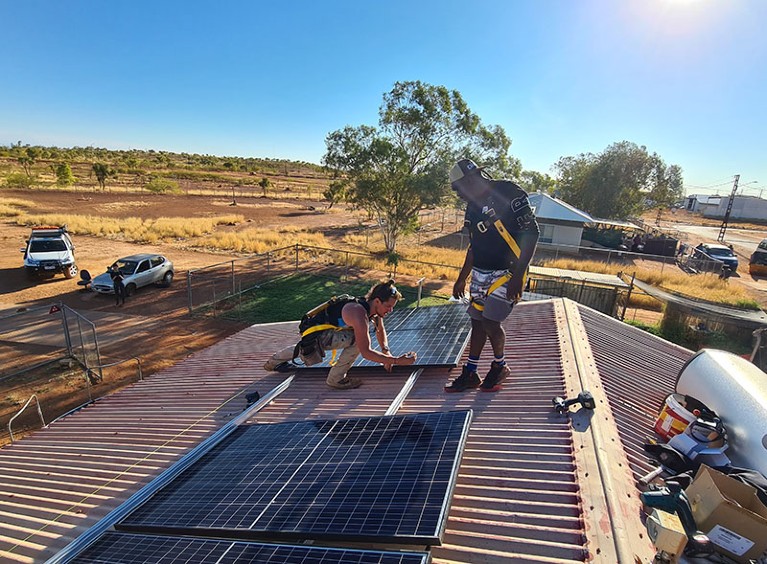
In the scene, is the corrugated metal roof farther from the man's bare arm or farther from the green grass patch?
the man's bare arm

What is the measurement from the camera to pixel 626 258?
3369cm

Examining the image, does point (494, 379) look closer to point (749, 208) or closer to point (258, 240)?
point (258, 240)

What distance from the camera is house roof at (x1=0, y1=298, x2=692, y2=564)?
2.96m

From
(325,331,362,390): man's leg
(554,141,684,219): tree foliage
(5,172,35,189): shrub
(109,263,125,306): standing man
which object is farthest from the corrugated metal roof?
(5,172,35,189): shrub

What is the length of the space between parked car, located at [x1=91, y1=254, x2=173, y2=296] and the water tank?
70.3 ft

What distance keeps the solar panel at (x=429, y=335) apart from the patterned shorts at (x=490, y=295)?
3.79 ft

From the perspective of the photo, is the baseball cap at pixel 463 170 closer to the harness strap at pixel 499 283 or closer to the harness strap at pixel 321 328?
the harness strap at pixel 499 283

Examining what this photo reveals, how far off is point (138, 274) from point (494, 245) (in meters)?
20.1

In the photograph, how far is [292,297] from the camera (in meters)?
19.7

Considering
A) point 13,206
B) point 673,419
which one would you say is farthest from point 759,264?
point 13,206

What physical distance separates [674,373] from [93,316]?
20.0m

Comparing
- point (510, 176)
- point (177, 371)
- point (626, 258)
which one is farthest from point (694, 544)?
point (626, 258)

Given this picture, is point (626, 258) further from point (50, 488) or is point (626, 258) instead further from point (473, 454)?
point (50, 488)

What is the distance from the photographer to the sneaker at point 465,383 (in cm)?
524
